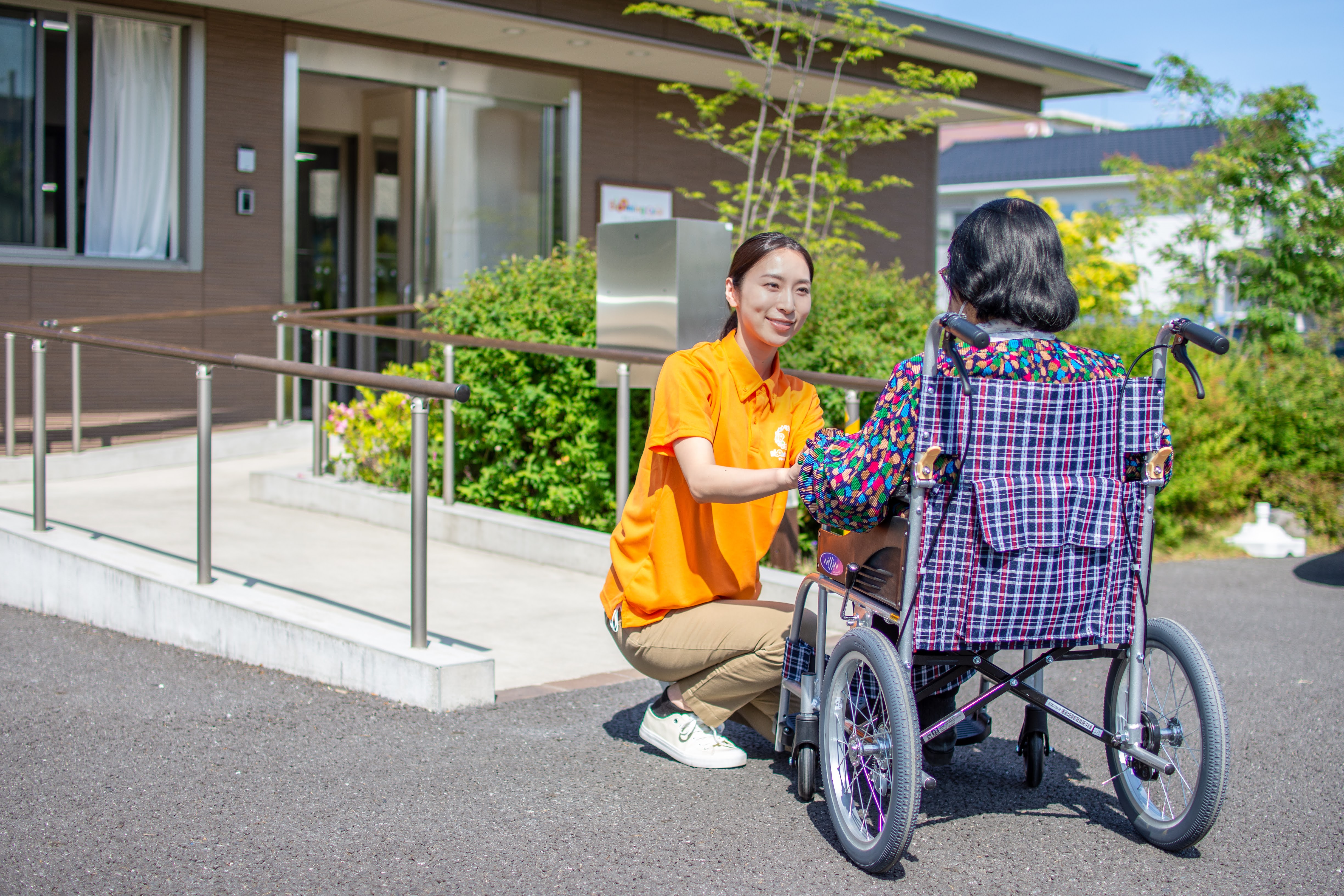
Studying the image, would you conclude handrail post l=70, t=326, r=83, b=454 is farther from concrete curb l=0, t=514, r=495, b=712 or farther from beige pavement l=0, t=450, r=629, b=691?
concrete curb l=0, t=514, r=495, b=712

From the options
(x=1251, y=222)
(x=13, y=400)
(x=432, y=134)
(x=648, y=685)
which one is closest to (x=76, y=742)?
(x=648, y=685)

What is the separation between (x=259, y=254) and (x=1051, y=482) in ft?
29.3

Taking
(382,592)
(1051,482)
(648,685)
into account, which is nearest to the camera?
(1051,482)

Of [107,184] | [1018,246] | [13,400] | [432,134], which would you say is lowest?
[13,400]

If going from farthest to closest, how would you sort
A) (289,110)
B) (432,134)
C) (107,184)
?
1. (432,134)
2. (289,110)
3. (107,184)

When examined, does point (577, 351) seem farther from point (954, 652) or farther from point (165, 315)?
point (165, 315)

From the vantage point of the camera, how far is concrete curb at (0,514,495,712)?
3.97 meters

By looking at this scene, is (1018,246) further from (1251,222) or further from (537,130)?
(1251,222)

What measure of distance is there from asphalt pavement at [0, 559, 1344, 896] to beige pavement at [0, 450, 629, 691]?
55 centimetres

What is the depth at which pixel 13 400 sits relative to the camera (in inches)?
300

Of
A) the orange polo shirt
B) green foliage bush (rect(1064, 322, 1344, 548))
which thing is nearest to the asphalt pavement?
the orange polo shirt

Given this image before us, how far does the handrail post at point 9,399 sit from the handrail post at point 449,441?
2626 mm

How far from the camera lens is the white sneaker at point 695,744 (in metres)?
3.52

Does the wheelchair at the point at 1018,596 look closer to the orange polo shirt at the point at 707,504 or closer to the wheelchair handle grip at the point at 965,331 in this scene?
the wheelchair handle grip at the point at 965,331
